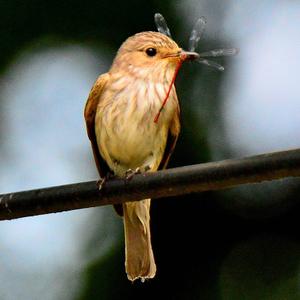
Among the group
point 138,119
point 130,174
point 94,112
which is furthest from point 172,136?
point 130,174

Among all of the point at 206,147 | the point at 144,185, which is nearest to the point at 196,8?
the point at 206,147

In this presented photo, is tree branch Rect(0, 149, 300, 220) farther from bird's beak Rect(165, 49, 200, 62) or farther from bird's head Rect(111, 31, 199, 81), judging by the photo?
bird's head Rect(111, 31, 199, 81)

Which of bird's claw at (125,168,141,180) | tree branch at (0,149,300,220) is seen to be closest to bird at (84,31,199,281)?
bird's claw at (125,168,141,180)

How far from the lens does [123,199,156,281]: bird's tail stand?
5430mm

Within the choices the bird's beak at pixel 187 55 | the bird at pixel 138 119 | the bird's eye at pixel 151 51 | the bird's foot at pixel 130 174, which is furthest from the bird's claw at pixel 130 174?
the bird's eye at pixel 151 51

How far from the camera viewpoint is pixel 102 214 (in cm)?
645

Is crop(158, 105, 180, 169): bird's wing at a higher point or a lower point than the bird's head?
lower

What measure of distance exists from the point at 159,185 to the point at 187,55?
5.35 ft

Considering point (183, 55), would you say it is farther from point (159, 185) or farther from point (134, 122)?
point (159, 185)

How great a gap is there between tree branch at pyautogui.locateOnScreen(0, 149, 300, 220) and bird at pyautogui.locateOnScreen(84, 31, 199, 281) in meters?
1.56

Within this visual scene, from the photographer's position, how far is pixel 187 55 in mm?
5176

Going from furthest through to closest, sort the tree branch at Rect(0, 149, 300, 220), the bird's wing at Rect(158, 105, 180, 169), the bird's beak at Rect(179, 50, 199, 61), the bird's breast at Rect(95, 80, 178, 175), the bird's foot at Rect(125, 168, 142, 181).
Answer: the bird's wing at Rect(158, 105, 180, 169), the bird's breast at Rect(95, 80, 178, 175), the bird's beak at Rect(179, 50, 199, 61), the bird's foot at Rect(125, 168, 142, 181), the tree branch at Rect(0, 149, 300, 220)

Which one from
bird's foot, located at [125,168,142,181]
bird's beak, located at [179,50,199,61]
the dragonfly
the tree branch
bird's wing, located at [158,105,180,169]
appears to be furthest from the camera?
bird's wing, located at [158,105,180,169]

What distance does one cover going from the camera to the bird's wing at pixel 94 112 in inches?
221
